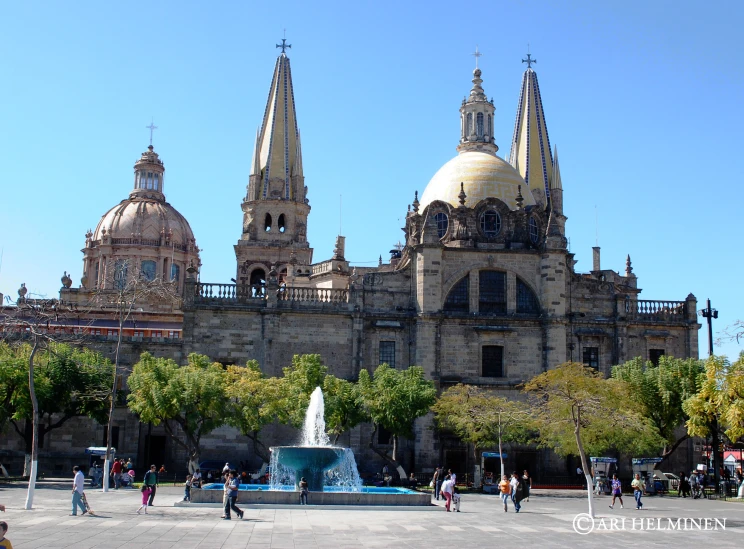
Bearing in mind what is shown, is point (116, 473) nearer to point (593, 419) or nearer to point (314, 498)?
point (314, 498)

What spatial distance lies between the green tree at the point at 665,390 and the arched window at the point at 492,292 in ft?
25.2

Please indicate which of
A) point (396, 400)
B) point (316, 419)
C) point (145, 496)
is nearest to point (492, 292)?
point (396, 400)

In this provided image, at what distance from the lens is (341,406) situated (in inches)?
1692

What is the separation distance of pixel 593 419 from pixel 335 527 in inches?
789

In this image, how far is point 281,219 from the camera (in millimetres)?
70062

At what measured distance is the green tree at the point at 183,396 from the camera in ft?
133

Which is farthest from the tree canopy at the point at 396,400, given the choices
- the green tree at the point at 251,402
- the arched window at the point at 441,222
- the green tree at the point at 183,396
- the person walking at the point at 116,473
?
the person walking at the point at 116,473

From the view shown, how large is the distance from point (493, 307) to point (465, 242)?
381 centimetres

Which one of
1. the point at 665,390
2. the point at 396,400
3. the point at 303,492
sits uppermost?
the point at 665,390

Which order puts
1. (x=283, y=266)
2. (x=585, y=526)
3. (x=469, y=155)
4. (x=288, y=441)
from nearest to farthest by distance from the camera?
(x=585, y=526) → (x=288, y=441) → (x=469, y=155) → (x=283, y=266)

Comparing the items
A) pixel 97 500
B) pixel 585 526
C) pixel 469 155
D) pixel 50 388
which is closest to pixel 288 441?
pixel 50 388

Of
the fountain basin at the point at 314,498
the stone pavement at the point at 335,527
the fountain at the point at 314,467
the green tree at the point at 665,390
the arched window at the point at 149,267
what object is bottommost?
the stone pavement at the point at 335,527

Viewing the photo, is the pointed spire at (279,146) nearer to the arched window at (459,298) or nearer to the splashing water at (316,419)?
the arched window at (459,298)

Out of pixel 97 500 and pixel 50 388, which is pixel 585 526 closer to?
pixel 97 500
